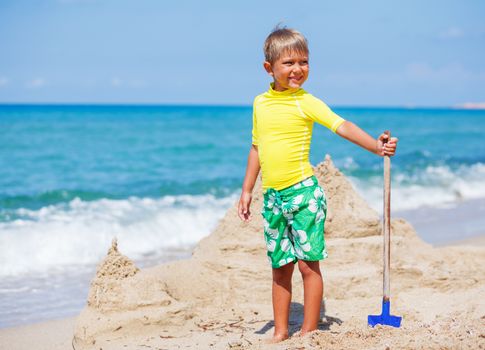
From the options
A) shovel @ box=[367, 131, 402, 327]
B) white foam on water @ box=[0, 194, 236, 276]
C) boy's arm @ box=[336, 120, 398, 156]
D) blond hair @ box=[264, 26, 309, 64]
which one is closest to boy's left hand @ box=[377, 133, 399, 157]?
boy's arm @ box=[336, 120, 398, 156]

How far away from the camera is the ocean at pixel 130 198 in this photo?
648cm

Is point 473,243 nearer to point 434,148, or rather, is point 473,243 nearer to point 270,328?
point 270,328

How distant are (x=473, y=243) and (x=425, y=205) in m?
4.39

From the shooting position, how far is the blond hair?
328cm

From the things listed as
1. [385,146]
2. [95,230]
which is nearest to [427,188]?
[95,230]

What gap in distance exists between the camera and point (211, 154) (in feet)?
66.4

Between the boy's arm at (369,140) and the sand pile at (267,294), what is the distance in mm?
864

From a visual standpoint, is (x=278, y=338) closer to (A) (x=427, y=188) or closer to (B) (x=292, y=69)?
(B) (x=292, y=69)

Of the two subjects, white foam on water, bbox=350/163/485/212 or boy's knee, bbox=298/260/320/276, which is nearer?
boy's knee, bbox=298/260/320/276

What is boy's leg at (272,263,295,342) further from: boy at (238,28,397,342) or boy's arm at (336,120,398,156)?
boy's arm at (336,120,398,156)

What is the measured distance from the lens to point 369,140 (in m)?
3.06

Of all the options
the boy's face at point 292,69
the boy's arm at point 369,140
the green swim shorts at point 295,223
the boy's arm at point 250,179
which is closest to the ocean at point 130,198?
the boy's arm at point 250,179

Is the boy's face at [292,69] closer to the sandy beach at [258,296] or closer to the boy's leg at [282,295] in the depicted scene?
the boy's leg at [282,295]

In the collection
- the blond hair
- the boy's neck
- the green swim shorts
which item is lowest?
the green swim shorts
